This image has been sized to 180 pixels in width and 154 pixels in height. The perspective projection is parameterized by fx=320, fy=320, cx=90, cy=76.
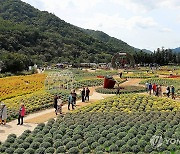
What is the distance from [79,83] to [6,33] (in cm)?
9053

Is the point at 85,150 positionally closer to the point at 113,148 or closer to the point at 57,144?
the point at 113,148

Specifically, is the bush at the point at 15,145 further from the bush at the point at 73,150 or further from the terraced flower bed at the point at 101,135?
the bush at the point at 73,150

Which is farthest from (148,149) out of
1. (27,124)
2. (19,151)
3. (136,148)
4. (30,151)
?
(27,124)

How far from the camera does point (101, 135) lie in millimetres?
15164

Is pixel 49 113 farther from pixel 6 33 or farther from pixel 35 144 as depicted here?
pixel 6 33

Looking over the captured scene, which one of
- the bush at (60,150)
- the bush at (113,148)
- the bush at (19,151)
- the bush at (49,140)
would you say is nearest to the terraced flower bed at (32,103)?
the bush at (49,140)

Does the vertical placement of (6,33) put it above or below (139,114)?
above

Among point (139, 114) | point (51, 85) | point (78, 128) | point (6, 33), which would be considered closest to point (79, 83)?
point (51, 85)

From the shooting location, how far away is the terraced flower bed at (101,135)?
1343 cm

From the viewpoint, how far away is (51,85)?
131 ft

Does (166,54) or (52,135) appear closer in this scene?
(52,135)

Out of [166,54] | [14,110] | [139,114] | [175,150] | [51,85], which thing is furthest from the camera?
[166,54]

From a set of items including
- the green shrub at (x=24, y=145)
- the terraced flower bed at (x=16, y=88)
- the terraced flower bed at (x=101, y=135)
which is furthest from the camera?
the terraced flower bed at (x=16, y=88)

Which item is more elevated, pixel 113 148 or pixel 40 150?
pixel 113 148
